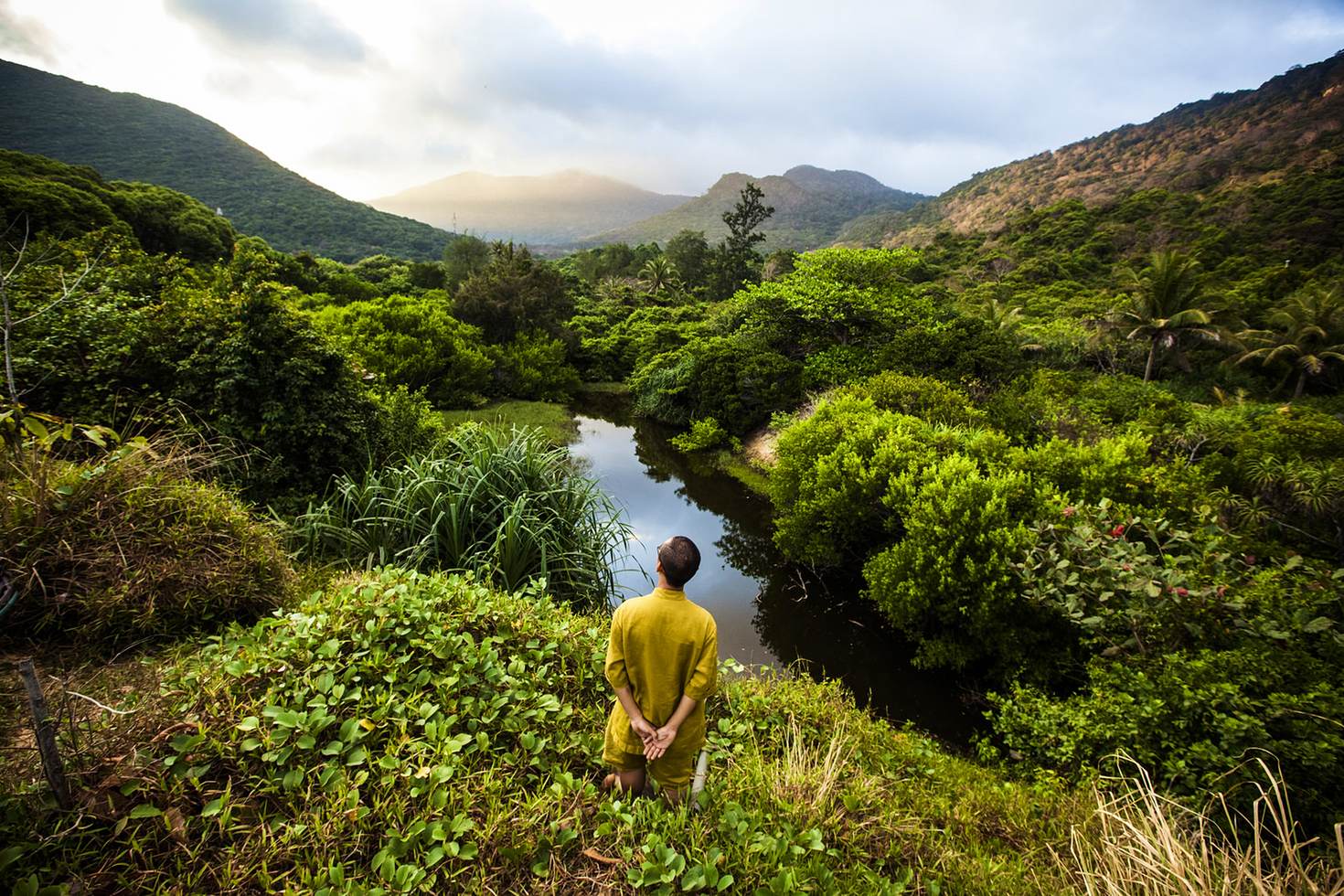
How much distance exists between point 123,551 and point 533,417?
54.7 feet

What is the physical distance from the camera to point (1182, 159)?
5859 centimetres

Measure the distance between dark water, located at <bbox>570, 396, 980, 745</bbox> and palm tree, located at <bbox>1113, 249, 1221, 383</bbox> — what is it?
2088cm

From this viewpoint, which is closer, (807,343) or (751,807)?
(751,807)

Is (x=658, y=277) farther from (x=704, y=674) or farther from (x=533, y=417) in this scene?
(x=704, y=674)

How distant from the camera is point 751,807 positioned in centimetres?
267

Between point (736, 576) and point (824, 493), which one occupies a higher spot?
point (824, 493)

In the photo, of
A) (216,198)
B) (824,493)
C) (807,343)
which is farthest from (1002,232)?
(216,198)

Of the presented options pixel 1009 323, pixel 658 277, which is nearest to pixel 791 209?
pixel 658 277

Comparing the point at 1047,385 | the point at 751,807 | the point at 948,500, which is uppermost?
the point at 1047,385

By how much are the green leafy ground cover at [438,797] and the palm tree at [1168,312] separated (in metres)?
26.7

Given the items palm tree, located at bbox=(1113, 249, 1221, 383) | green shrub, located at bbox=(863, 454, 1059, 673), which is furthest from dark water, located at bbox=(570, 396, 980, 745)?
palm tree, located at bbox=(1113, 249, 1221, 383)

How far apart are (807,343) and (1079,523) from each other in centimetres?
1301

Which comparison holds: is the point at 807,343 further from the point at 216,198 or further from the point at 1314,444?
the point at 216,198

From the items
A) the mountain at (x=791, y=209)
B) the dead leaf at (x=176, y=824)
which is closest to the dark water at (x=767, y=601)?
the dead leaf at (x=176, y=824)
